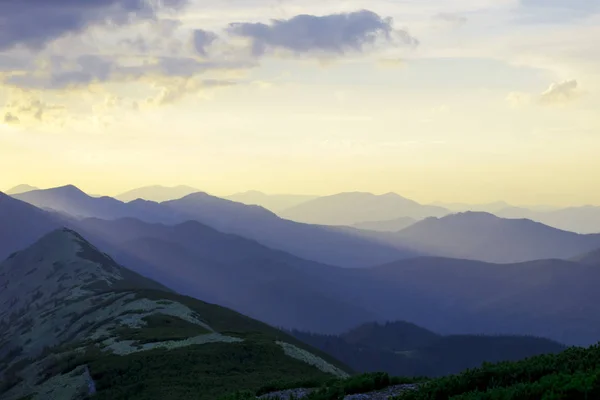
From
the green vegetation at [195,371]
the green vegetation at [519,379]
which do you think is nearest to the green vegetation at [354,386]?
the green vegetation at [519,379]

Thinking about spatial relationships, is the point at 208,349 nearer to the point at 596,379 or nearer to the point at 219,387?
the point at 219,387

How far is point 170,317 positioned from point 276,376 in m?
61.3

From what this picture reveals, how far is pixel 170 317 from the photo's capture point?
119438mm

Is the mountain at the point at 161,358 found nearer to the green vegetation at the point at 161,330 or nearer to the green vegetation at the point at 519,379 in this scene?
the green vegetation at the point at 161,330

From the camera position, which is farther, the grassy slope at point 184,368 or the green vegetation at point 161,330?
the green vegetation at point 161,330

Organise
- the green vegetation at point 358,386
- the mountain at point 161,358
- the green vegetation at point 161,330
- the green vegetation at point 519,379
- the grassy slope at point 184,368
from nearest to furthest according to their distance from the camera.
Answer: the green vegetation at point 519,379 < the green vegetation at point 358,386 < the grassy slope at point 184,368 < the mountain at point 161,358 < the green vegetation at point 161,330

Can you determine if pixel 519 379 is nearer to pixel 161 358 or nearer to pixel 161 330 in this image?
pixel 161 358

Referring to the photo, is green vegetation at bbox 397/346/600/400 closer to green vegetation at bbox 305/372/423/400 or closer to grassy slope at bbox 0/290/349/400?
green vegetation at bbox 305/372/423/400

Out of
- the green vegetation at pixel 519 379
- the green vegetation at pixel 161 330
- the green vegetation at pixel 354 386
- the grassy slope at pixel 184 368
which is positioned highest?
the green vegetation at pixel 519 379

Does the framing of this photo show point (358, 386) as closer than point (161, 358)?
Yes

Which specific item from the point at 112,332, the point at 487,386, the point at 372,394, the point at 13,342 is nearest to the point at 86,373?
the point at 112,332

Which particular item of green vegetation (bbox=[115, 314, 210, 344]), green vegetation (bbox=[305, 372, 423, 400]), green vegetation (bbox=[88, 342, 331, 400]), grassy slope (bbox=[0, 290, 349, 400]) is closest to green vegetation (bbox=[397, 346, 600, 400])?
green vegetation (bbox=[305, 372, 423, 400])

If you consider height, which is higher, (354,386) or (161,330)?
(354,386)

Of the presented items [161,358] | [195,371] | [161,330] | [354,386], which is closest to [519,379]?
[354,386]
